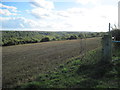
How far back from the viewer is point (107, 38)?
18.9ft

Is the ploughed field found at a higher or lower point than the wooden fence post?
lower

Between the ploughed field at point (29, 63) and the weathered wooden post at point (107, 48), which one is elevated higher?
the weathered wooden post at point (107, 48)

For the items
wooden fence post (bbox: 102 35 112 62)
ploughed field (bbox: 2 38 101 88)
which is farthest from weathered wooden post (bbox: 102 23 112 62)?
ploughed field (bbox: 2 38 101 88)

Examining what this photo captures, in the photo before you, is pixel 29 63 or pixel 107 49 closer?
pixel 107 49

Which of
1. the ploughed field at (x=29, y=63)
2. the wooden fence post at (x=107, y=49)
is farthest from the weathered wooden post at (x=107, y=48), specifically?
the ploughed field at (x=29, y=63)

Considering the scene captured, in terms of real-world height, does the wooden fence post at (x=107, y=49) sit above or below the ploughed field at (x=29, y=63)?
above

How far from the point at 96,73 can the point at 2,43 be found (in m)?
38.5

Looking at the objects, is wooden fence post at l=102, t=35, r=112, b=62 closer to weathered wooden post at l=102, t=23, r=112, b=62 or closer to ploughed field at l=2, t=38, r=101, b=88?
weathered wooden post at l=102, t=23, r=112, b=62

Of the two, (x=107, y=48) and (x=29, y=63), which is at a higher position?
(x=107, y=48)

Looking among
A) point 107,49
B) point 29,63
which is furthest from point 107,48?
point 29,63

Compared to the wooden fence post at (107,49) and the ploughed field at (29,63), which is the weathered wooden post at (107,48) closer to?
the wooden fence post at (107,49)

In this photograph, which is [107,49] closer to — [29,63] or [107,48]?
[107,48]

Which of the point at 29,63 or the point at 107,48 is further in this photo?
the point at 29,63

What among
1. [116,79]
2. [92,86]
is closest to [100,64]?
[116,79]
